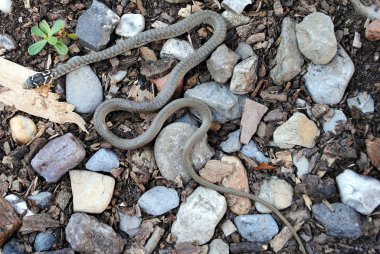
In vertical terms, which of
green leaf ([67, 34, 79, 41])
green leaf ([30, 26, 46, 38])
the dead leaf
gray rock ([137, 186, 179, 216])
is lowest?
gray rock ([137, 186, 179, 216])

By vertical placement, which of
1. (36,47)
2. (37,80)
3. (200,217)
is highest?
(36,47)

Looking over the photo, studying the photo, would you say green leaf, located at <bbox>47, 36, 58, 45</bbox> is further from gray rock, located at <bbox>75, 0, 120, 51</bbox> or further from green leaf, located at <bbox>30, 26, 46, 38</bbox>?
gray rock, located at <bbox>75, 0, 120, 51</bbox>

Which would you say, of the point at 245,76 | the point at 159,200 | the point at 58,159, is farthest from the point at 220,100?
the point at 58,159

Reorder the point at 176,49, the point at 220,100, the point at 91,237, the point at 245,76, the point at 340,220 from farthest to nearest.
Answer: the point at 176,49
the point at 220,100
the point at 245,76
the point at 91,237
the point at 340,220

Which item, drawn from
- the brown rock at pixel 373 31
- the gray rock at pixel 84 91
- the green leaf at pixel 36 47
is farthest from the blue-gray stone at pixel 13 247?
the brown rock at pixel 373 31

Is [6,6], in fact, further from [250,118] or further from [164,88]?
[250,118]

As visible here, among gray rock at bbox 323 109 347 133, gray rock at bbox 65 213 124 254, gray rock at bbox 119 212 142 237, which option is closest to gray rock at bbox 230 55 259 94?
gray rock at bbox 323 109 347 133
